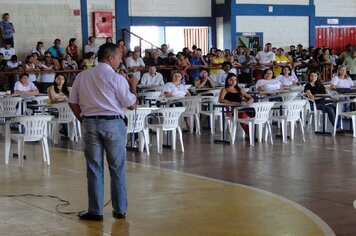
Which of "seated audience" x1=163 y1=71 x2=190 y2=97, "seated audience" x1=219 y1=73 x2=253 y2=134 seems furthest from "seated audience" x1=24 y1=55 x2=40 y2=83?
"seated audience" x1=219 y1=73 x2=253 y2=134

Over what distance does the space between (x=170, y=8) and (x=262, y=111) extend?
41.4 feet

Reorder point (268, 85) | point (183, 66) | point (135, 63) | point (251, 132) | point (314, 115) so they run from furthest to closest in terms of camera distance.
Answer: point (135, 63) → point (183, 66) → point (268, 85) → point (314, 115) → point (251, 132)

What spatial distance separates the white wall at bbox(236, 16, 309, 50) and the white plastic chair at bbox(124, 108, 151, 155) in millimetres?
14711

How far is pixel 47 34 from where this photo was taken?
937 inches

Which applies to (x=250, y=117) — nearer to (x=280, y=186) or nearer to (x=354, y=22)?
(x=280, y=186)

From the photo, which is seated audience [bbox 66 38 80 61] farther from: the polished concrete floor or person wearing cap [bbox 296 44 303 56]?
the polished concrete floor

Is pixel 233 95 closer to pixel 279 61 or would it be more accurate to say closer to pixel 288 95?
pixel 288 95

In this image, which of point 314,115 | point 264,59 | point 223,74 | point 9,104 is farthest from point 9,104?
point 264,59

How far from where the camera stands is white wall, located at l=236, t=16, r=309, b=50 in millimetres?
28000

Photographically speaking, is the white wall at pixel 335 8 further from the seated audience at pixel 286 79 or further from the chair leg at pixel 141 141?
the chair leg at pixel 141 141

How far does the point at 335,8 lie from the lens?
30531 mm

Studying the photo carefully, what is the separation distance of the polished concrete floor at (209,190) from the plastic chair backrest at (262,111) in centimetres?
57

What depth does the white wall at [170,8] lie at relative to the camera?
25938 mm

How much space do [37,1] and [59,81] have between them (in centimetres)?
852
